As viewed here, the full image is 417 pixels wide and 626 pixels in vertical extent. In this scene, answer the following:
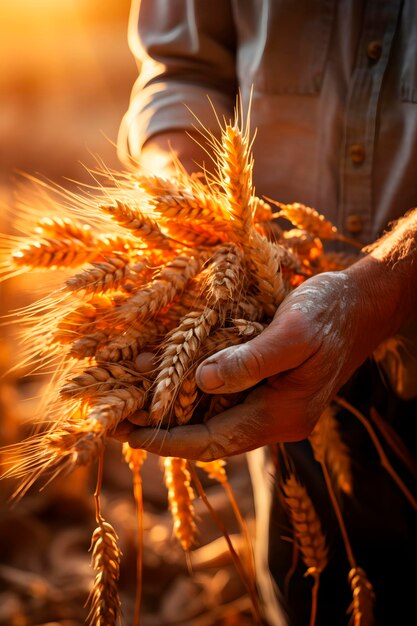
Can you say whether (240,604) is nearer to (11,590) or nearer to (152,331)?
(11,590)

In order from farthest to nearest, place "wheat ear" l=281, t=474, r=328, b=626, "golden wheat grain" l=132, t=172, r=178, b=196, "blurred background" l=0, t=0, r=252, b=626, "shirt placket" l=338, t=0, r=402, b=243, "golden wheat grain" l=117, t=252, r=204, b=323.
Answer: "blurred background" l=0, t=0, r=252, b=626, "shirt placket" l=338, t=0, r=402, b=243, "wheat ear" l=281, t=474, r=328, b=626, "golden wheat grain" l=132, t=172, r=178, b=196, "golden wheat grain" l=117, t=252, r=204, b=323

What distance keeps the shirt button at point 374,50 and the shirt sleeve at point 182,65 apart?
42cm

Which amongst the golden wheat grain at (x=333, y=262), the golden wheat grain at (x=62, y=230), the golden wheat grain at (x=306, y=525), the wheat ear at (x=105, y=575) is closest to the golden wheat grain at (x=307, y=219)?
the golden wheat grain at (x=333, y=262)

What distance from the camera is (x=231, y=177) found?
0.88 meters

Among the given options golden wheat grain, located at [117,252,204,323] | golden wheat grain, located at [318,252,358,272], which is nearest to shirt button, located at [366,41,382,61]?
golden wheat grain, located at [318,252,358,272]

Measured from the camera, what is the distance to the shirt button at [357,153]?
128cm

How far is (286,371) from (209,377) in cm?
16

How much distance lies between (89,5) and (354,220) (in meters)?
5.46

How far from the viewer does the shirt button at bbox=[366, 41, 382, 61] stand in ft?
4.05

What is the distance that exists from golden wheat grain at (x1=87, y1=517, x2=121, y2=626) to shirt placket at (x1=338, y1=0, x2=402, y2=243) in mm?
896

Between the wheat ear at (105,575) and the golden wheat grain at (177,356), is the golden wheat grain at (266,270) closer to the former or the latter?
the golden wheat grain at (177,356)

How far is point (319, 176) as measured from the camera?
1.35m

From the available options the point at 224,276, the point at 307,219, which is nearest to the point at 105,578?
the point at 224,276

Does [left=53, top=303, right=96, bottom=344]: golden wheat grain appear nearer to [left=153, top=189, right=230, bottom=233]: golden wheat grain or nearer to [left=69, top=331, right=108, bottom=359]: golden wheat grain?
[left=69, top=331, right=108, bottom=359]: golden wheat grain
